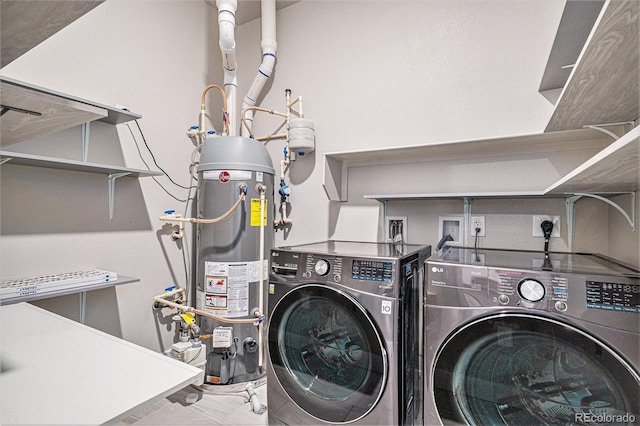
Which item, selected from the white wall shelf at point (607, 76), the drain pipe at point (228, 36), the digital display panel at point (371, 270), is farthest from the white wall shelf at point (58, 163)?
the white wall shelf at point (607, 76)

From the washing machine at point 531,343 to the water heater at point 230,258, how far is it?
117 centimetres

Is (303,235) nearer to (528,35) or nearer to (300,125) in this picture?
(300,125)

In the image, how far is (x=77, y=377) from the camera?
0.65 meters

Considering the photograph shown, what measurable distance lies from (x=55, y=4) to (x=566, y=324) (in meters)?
1.48

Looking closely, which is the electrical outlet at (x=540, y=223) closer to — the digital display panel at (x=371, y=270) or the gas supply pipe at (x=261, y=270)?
the digital display panel at (x=371, y=270)

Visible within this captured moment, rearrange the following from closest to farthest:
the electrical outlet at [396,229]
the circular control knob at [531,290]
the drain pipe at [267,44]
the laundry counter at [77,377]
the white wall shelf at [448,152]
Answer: the laundry counter at [77,377]
the circular control knob at [531,290]
the white wall shelf at [448,152]
the electrical outlet at [396,229]
the drain pipe at [267,44]

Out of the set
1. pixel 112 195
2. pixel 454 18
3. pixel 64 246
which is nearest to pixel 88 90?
pixel 112 195

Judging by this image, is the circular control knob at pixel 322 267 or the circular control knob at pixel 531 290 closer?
the circular control knob at pixel 531 290

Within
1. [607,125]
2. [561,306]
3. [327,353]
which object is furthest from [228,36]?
[561,306]

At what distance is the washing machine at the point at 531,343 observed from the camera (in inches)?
35.9

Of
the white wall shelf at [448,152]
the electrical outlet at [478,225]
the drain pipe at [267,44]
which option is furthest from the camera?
the drain pipe at [267,44]

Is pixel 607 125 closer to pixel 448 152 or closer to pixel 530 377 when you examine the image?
pixel 448 152

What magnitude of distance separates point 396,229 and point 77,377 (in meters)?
1.73

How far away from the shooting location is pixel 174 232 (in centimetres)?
229
